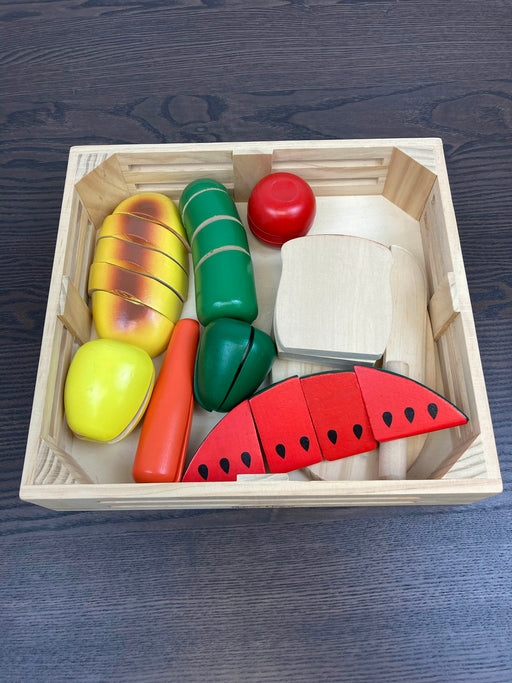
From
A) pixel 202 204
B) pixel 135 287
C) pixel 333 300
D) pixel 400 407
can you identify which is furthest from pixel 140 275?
pixel 400 407

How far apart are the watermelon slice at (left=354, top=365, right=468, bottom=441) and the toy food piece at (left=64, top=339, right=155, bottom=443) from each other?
0.82 feet

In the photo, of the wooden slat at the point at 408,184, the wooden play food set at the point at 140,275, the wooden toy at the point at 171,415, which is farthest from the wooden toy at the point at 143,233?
the wooden slat at the point at 408,184

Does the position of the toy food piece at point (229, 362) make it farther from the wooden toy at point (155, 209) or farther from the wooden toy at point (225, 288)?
the wooden toy at point (155, 209)

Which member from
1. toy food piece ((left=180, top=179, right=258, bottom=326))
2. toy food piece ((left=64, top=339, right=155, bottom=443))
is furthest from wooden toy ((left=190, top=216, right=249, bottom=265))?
toy food piece ((left=64, top=339, right=155, bottom=443))

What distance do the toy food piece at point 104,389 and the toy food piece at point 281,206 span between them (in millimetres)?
241

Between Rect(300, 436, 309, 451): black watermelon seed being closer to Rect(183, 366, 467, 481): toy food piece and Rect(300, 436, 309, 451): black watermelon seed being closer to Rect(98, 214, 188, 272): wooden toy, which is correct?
Rect(183, 366, 467, 481): toy food piece

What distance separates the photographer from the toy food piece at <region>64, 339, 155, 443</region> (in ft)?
1.98

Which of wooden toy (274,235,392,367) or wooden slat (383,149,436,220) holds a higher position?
wooden slat (383,149,436,220)

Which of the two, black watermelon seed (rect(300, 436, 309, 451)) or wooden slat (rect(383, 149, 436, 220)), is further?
wooden slat (rect(383, 149, 436, 220))

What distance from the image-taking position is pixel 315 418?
62 centimetres

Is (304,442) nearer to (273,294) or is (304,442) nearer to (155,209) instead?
(273,294)

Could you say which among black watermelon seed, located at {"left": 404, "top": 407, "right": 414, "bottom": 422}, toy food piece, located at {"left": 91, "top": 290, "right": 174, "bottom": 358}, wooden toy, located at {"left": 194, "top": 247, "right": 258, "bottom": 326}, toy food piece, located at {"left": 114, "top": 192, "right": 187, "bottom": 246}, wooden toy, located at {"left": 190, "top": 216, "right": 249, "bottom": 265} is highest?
toy food piece, located at {"left": 114, "top": 192, "right": 187, "bottom": 246}

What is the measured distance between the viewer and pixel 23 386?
79 centimetres

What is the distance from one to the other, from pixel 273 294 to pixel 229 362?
16 centimetres
